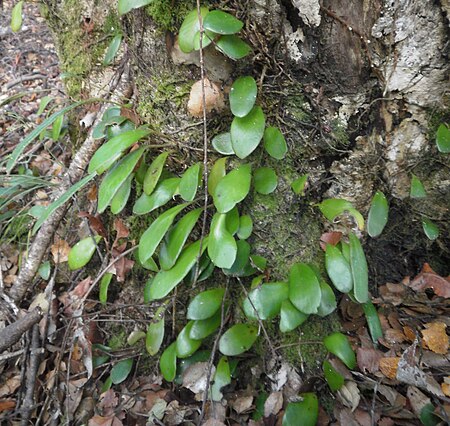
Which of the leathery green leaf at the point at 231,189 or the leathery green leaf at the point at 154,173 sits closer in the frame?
the leathery green leaf at the point at 231,189

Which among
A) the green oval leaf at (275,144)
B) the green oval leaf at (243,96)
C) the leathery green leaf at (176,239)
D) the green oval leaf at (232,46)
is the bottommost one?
the leathery green leaf at (176,239)

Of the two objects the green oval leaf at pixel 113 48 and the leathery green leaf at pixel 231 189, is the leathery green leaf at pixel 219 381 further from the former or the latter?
the green oval leaf at pixel 113 48

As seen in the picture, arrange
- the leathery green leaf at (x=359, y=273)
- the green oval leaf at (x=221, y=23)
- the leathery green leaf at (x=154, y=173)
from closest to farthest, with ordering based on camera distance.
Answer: the green oval leaf at (x=221, y=23) → the leathery green leaf at (x=359, y=273) → the leathery green leaf at (x=154, y=173)

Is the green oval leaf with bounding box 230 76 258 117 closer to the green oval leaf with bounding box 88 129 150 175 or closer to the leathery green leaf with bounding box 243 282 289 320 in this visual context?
the green oval leaf with bounding box 88 129 150 175

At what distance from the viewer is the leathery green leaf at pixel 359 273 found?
3.51 ft

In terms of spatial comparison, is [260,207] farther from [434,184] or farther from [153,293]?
[434,184]

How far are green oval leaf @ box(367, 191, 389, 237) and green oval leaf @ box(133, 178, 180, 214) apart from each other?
1.78 ft

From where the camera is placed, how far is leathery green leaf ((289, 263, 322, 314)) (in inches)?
41.1

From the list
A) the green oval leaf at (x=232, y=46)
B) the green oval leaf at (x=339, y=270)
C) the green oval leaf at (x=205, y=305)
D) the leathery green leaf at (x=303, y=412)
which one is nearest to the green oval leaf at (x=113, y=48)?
the green oval leaf at (x=232, y=46)

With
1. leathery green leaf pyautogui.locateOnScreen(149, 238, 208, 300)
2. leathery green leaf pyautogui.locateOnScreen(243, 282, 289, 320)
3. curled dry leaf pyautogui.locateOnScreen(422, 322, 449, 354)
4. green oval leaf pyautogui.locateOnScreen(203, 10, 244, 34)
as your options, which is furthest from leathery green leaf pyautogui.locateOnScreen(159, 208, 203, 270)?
curled dry leaf pyautogui.locateOnScreen(422, 322, 449, 354)

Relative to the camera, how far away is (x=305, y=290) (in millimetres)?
1065

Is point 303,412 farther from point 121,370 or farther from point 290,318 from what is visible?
point 121,370

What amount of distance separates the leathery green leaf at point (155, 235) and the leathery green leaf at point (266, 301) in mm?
285

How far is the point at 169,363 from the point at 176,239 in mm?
374
